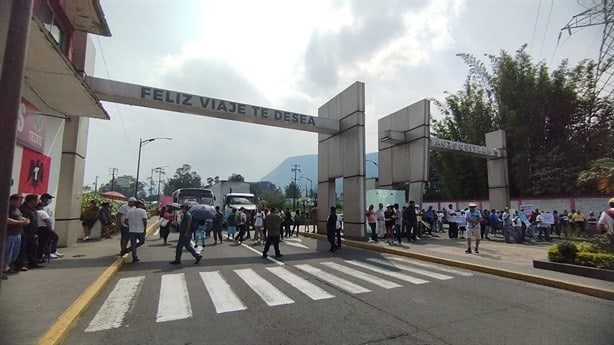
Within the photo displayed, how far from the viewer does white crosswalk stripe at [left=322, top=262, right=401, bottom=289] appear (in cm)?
770

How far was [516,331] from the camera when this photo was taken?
488 centimetres

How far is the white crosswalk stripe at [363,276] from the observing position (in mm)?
7701

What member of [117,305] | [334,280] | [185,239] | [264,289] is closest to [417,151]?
[334,280]

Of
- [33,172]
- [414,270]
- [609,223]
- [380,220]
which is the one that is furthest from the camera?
[380,220]

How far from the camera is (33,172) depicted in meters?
9.86

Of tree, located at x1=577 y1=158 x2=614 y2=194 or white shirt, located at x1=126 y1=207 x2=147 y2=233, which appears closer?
white shirt, located at x1=126 y1=207 x2=147 y2=233

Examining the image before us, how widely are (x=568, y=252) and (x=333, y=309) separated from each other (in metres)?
7.34

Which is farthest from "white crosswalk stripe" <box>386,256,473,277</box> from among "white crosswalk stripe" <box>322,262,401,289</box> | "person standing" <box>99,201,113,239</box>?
"person standing" <box>99,201,113,239</box>

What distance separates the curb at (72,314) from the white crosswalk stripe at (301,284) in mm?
3776

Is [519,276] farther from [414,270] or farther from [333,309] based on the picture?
[333,309]

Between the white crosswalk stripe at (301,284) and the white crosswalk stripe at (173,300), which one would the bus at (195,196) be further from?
the white crosswalk stripe at (173,300)

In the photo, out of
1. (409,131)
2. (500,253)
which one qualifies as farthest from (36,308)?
(409,131)

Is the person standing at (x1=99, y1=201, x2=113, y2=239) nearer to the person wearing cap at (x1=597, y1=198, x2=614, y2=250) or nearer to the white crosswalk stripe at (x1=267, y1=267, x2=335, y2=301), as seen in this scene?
the white crosswalk stripe at (x1=267, y1=267, x2=335, y2=301)

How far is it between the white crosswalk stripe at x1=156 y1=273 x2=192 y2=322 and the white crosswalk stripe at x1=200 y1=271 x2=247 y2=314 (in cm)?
45
